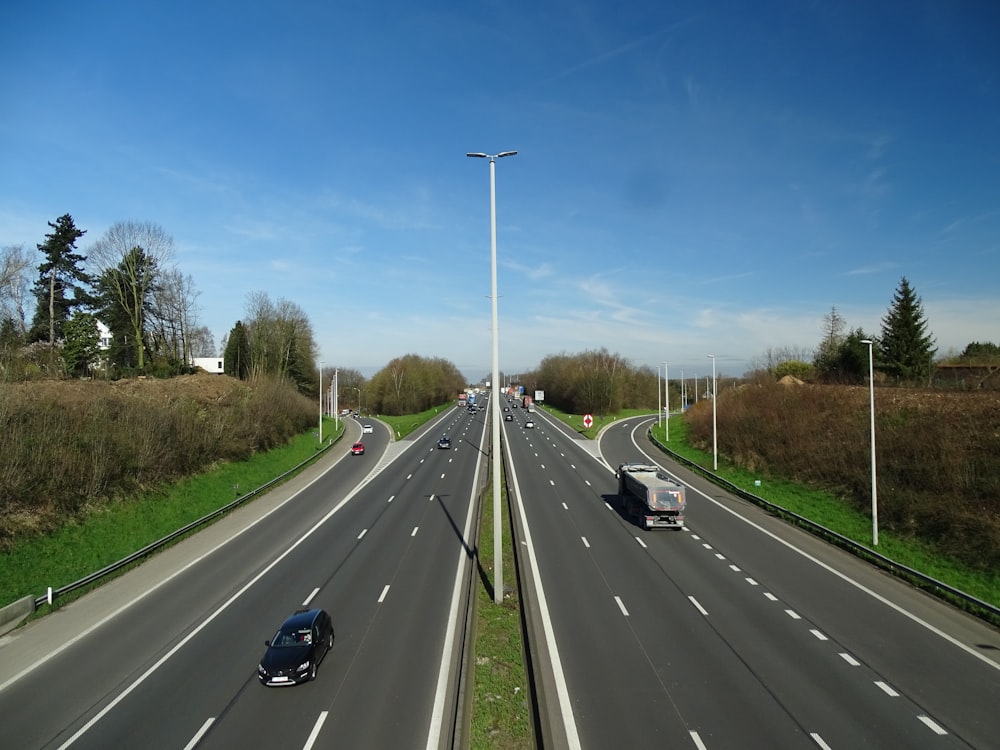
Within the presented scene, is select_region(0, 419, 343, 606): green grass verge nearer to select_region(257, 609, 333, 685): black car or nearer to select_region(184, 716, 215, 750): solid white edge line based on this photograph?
select_region(257, 609, 333, 685): black car

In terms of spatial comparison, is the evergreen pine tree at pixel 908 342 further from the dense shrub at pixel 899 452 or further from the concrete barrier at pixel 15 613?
the concrete barrier at pixel 15 613

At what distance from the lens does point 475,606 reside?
17.3 meters

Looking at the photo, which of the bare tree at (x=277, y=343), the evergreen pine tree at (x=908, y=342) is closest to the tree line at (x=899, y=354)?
the evergreen pine tree at (x=908, y=342)

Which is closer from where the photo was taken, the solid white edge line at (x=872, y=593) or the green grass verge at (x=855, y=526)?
the solid white edge line at (x=872, y=593)

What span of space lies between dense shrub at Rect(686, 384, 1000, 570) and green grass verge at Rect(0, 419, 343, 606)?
32875 millimetres

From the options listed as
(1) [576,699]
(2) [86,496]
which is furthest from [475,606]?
(2) [86,496]

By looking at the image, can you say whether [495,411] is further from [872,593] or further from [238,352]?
[238,352]

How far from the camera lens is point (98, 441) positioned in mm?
28344

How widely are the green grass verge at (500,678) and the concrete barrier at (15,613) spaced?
13.8 m

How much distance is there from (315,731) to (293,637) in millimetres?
2818

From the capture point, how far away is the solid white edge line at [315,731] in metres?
10.5

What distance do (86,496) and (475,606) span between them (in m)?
20.2

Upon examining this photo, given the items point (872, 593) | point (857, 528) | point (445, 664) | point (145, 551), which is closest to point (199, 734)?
point (445, 664)

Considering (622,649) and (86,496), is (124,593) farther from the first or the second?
(622,649)
